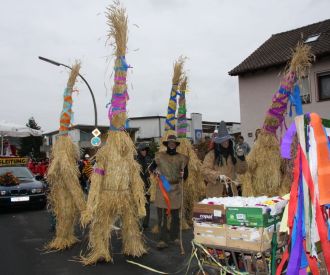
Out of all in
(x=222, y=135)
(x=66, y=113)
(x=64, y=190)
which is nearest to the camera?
(x=222, y=135)

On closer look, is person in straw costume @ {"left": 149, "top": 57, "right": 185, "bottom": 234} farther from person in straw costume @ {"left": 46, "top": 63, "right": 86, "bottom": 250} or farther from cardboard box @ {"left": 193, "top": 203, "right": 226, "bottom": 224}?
cardboard box @ {"left": 193, "top": 203, "right": 226, "bottom": 224}

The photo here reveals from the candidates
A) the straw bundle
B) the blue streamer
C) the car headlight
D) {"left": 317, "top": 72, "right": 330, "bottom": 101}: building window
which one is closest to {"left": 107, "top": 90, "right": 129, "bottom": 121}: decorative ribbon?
the blue streamer

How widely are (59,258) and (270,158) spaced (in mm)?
3708

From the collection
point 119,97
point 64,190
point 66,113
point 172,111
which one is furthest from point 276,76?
point 119,97

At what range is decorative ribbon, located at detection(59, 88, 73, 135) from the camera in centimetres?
772

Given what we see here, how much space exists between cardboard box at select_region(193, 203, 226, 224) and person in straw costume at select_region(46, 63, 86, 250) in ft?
11.5

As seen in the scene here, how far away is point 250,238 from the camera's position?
156 inches

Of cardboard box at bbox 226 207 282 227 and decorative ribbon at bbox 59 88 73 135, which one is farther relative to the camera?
decorative ribbon at bbox 59 88 73 135

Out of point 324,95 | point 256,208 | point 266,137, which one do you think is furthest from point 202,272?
point 324,95

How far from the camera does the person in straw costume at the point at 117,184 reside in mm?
6238

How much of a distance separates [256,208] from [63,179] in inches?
172

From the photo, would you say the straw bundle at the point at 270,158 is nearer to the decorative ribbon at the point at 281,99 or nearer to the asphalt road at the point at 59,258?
the decorative ribbon at the point at 281,99

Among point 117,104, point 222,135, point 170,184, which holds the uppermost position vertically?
point 117,104

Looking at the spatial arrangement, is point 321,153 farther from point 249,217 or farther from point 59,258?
point 59,258
